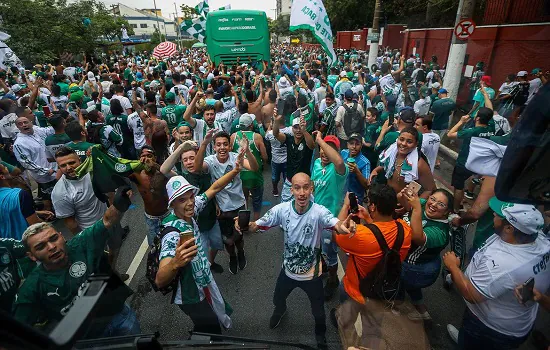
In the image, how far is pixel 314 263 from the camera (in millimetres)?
3002

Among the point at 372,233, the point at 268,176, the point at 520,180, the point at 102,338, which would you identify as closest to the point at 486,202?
the point at 372,233

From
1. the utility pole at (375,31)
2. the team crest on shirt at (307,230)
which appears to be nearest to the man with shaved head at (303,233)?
the team crest on shirt at (307,230)

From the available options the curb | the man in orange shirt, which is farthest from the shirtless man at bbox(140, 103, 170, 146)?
the curb

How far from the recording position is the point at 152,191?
3.77 meters

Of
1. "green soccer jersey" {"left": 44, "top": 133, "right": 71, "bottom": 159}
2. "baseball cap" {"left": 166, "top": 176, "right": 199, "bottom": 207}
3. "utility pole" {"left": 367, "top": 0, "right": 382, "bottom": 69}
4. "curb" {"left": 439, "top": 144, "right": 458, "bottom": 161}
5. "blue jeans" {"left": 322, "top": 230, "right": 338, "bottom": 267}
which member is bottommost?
"curb" {"left": 439, "top": 144, "right": 458, "bottom": 161}

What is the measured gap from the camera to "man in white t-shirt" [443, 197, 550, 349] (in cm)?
215

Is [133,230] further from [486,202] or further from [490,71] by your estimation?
[490,71]

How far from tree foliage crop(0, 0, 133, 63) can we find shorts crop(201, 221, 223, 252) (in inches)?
861

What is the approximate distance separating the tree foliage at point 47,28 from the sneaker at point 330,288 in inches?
910

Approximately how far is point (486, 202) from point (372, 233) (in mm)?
1468

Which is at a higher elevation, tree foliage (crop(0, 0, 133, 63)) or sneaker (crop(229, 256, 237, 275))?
tree foliage (crop(0, 0, 133, 63))

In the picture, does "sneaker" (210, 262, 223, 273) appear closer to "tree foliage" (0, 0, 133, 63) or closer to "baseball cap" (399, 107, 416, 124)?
"baseball cap" (399, 107, 416, 124)

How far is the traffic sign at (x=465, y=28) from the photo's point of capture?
26.9ft

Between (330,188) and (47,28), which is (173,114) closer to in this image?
(330,188)
